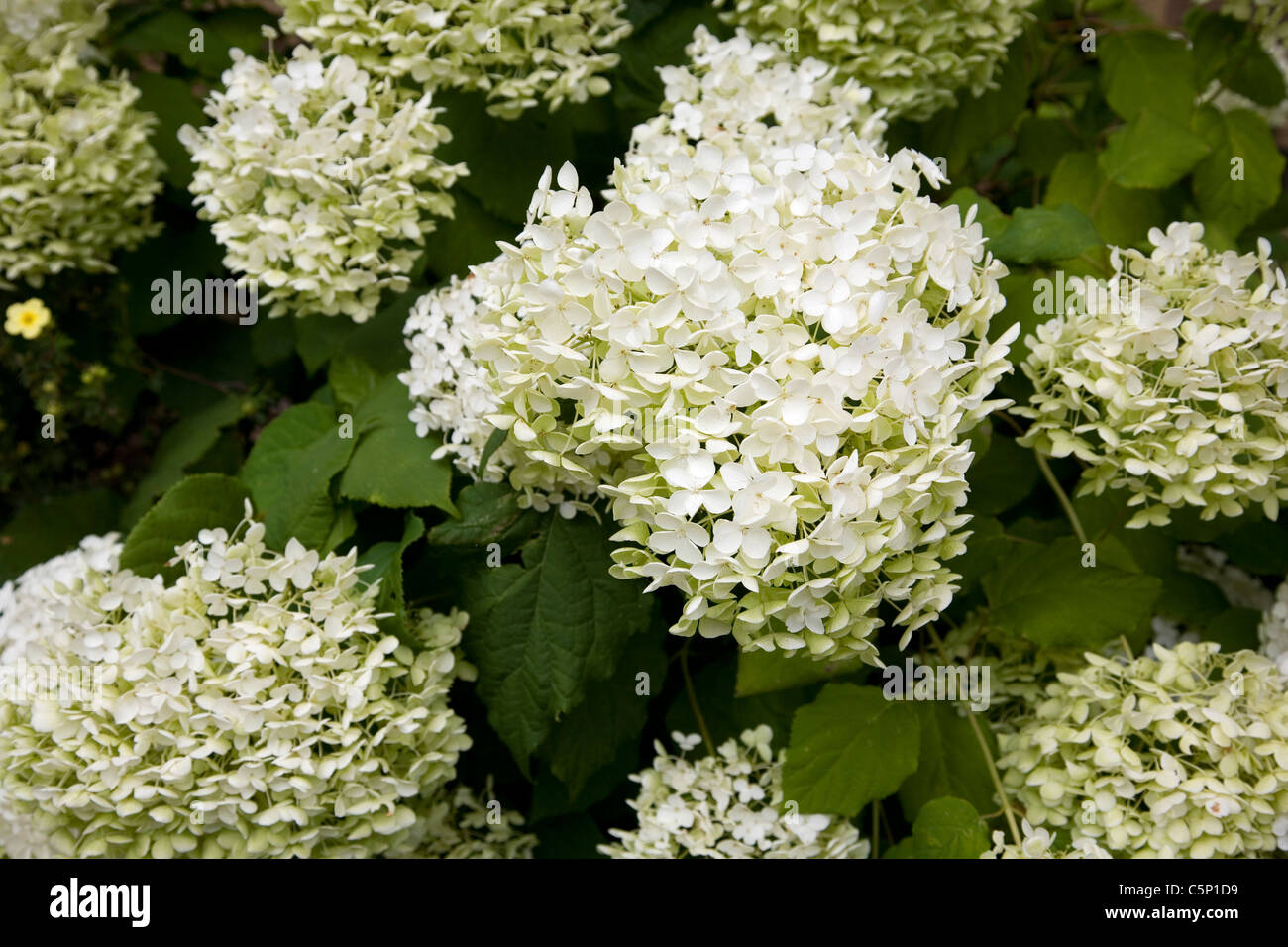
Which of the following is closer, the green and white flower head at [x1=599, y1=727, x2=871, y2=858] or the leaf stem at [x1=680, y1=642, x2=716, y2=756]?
the green and white flower head at [x1=599, y1=727, x2=871, y2=858]

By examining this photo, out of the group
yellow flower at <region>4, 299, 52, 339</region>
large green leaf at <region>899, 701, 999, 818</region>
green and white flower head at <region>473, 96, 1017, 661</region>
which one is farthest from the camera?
yellow flower at <region>4, 299, 52, 339</region>

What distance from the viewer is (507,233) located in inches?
69.2

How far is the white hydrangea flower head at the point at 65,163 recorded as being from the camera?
5.72 ft

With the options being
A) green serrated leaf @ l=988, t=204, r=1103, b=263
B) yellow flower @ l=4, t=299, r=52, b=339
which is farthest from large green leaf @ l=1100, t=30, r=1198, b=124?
yellow flower @ l=4, t=299, r=52, b=339

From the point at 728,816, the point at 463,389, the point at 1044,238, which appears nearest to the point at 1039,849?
the point at 728,816

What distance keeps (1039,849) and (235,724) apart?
1.02 m

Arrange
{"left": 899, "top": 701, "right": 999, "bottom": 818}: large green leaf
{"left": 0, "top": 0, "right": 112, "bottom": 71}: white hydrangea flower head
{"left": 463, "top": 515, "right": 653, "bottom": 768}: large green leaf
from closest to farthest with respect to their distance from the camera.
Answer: {"left": 463, "top": 515, "right": 653, "bottom": 768}: large green leaf → {"left": 899, "top": 701, "right": 999, "bottom": 818}: large green leaf → {"left": 0, "top": 0, "right": 112, "bottom": 71}: white hydrangea flower head

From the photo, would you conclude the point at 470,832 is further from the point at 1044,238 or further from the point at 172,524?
the point at 1044,238

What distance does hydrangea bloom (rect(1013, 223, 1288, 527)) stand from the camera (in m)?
1.24

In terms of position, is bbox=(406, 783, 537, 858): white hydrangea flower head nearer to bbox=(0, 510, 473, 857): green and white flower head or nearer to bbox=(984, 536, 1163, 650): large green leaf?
bbox=(0, 510, 473, 857): green and white flower head

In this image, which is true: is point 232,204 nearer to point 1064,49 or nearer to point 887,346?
point 887,346

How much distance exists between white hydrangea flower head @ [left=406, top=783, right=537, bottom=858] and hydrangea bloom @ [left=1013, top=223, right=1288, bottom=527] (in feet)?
3.26

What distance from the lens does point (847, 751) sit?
1.37m

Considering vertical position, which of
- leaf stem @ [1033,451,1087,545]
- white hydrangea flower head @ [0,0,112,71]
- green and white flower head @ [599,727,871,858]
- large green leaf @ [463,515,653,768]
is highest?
white hydrangea flower head @ [0,0,112,71]
